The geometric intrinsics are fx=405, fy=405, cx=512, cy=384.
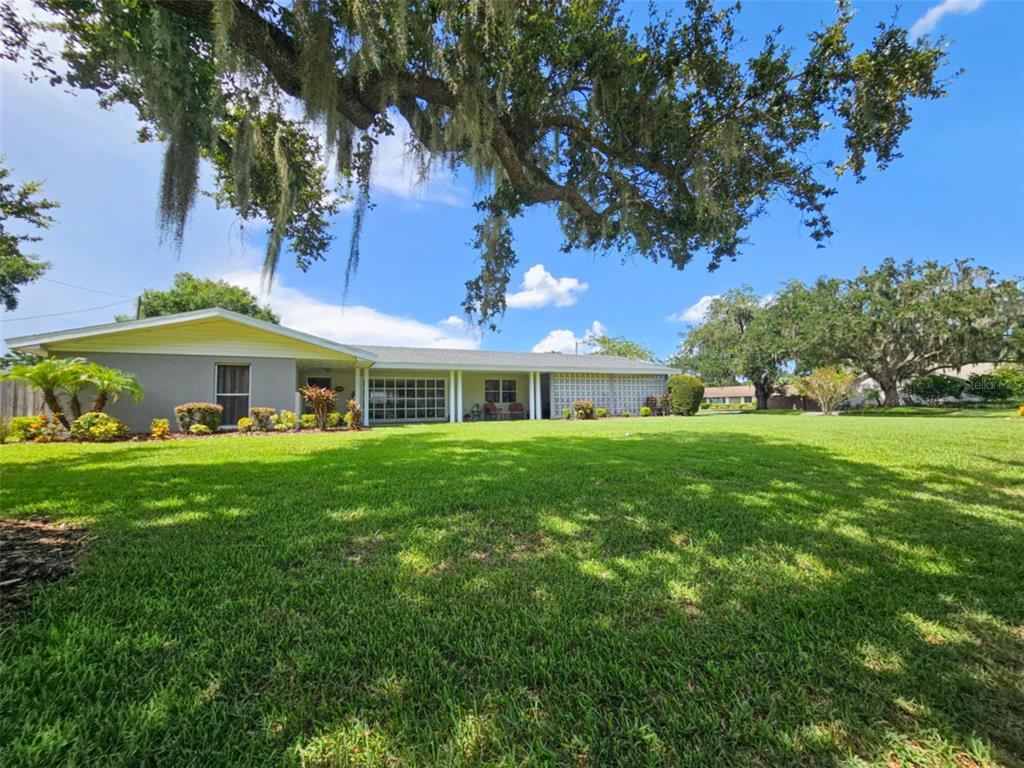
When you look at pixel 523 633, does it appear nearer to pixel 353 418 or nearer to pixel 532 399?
pixel 353 418

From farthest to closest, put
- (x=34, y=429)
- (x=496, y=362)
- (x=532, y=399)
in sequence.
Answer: (x=532, y=399) → (x=496, y=362) → (x=34, y=429)

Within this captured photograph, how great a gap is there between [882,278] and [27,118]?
32.0m

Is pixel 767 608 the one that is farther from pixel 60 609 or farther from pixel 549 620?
pixel 60 609

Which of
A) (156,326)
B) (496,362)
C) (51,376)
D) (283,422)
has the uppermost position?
(156,326)

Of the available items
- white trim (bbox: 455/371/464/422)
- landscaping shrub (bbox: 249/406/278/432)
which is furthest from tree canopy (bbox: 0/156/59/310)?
white trim (bbox: 455/371/464/422)

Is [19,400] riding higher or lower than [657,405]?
higher

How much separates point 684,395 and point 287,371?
16389 millimetres

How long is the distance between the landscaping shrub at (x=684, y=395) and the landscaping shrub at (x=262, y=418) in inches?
649

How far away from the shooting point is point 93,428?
8383 millimetres

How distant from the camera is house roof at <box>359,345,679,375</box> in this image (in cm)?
1514

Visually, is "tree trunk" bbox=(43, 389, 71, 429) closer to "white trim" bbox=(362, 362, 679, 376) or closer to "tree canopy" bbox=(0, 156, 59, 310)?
"tree canopy" bbox=(0, 156, 59, 310)

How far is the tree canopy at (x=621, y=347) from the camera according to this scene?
46.9 metres

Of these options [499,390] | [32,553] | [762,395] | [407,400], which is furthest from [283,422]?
[762,395]

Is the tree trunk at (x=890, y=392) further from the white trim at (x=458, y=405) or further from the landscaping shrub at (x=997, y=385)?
the white trim at (x=458, y=405)
